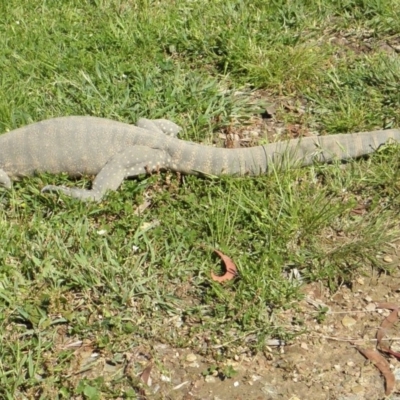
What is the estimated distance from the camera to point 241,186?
17.9 feet

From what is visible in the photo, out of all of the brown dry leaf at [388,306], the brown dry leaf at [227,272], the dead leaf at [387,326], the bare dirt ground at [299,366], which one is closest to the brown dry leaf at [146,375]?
the bare dirt ground at [299,366]

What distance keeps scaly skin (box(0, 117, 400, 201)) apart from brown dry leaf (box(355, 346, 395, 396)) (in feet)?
5.33

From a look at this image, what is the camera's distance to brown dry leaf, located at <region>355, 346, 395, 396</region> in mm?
4251

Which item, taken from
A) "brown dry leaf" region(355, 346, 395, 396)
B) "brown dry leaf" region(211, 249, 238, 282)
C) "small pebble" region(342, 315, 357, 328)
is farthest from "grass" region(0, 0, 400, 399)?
"brown dry leaf" region(355, 346, 395, 396)

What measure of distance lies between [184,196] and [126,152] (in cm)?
60

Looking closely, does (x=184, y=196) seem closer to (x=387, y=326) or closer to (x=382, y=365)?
(x=387, y=326)

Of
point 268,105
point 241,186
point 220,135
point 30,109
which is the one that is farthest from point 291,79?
point 30,109

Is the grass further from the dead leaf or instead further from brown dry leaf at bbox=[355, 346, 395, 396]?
brown dry leaf at bbox=[355, 346, 395, 396]

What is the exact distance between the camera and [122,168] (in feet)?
18.5

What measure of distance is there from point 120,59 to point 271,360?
136 inches

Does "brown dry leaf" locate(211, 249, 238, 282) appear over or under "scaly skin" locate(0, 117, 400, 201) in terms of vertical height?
under

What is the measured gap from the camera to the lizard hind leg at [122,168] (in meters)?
5.53

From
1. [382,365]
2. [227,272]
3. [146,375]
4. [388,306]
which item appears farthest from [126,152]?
[382,365]

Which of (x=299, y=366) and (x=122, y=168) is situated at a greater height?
(x=122, y=168)
